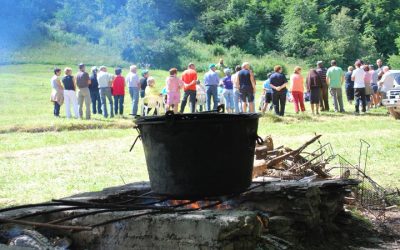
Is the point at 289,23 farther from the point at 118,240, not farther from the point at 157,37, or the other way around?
the point at 118,240

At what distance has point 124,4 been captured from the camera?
1618 inches

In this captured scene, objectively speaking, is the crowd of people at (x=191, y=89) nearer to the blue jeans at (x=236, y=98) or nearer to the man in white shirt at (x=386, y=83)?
the blue jeans at (x=236, y=98)

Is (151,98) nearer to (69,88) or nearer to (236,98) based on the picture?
(69,88)

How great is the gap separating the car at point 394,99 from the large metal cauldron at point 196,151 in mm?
15095

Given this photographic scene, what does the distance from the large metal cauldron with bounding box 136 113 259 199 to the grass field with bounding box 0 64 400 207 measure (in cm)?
414

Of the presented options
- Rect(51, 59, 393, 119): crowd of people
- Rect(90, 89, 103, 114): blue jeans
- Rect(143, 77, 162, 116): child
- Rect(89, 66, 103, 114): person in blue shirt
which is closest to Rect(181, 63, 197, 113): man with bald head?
Rect(51, 59, 393, 119): crowd of people

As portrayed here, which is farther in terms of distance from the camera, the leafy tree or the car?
the leafy tree

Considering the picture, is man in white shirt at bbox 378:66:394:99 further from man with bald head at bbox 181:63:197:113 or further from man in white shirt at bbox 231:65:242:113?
man with bald head at bbox 181:63:197:113

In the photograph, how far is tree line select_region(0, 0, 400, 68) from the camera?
41531 millimetres

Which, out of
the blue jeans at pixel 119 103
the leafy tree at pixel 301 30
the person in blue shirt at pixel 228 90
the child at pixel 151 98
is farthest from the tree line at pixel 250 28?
the child at pixel 151 98

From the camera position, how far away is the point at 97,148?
13086mm

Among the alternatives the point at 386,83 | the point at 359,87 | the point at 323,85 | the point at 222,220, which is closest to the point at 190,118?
the point at 222,220

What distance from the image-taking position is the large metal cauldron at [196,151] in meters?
3.86

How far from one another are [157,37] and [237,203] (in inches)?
1870
